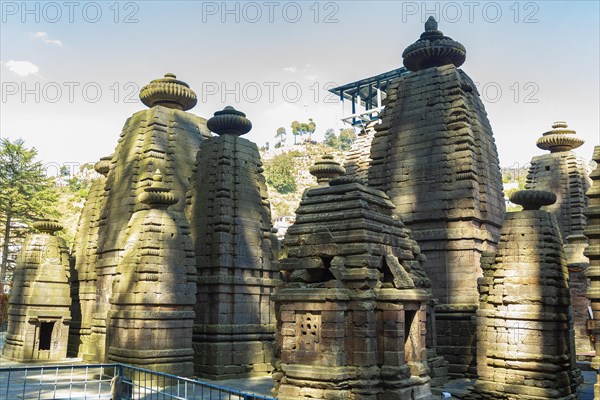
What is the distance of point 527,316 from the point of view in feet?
49.4

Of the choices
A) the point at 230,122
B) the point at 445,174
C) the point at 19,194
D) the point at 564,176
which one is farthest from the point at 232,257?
the point at 19,194

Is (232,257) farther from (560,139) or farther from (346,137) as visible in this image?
(346,137)

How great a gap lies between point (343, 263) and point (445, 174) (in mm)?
9602

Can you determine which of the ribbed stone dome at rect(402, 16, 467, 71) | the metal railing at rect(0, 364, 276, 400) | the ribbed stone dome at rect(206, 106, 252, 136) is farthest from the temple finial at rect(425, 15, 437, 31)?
the metal railing at rect(0, 364, 276, 400)

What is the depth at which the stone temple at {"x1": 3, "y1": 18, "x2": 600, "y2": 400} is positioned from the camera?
1159cm

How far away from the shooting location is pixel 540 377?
14664mm

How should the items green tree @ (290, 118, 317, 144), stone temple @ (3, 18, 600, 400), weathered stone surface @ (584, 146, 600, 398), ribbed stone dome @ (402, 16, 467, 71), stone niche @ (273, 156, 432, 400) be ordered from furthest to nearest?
green tree @ (290, 118, 317, 144)
ribbed stone dome @ (402, 16, 467, 71)
weathered stone surface @ (584, 146, 600, 398)
stone temple @ (3, 18, 600, 400)
stone niche @ (273, 156, 432, 400)

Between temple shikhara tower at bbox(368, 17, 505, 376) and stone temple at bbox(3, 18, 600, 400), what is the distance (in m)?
0.06

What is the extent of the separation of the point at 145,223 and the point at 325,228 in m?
9.08

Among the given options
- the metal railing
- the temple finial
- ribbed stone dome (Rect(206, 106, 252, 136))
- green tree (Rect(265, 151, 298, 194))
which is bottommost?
the metal railing

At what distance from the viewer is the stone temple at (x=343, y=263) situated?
38.0 feet

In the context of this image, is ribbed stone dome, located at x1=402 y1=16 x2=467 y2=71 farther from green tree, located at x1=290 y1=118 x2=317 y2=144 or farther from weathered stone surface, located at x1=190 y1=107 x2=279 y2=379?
green tree, located at x1=290 y1=118 x2=317 y2=144

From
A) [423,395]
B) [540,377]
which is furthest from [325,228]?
[540,377]

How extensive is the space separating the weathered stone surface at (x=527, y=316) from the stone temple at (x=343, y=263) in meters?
0.04
